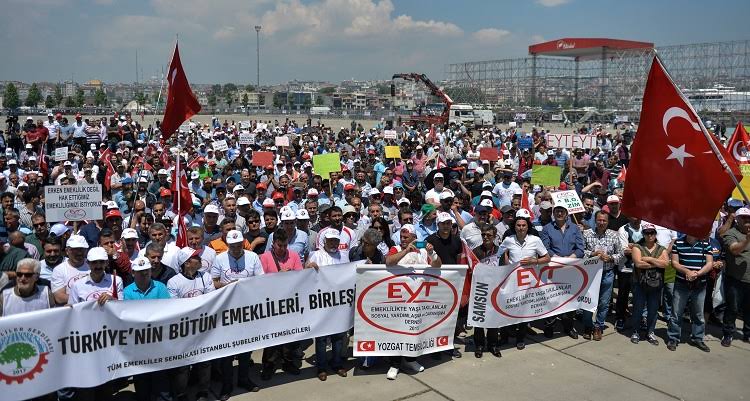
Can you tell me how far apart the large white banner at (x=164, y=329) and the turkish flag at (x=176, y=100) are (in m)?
3.82

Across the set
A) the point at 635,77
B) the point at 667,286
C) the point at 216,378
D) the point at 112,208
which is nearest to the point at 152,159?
the point at 112,208

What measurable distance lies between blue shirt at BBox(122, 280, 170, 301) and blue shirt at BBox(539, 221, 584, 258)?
4708mm

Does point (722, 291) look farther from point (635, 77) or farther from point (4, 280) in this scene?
point (635, 77)

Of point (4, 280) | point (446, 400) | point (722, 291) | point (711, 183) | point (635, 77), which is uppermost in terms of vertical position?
point (635, 77)

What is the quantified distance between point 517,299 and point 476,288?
25.0 inches

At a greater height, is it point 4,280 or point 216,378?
point 4,280

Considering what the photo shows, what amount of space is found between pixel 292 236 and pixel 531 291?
3.05m

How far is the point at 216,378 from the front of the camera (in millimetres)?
6262

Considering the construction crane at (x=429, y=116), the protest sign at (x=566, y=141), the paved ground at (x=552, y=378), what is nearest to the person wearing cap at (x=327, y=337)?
the paved ground at (x=552, y=378)

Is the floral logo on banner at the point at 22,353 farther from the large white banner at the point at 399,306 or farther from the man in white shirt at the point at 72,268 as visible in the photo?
the large white banner at the point at 399,306

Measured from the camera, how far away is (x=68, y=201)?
25.3 ft

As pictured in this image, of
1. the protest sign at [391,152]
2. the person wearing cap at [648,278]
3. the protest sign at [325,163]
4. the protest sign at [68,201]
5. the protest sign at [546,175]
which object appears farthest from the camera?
the protest sign at [391,152]

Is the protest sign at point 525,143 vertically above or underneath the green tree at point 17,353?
above

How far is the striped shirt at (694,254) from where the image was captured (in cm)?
719
